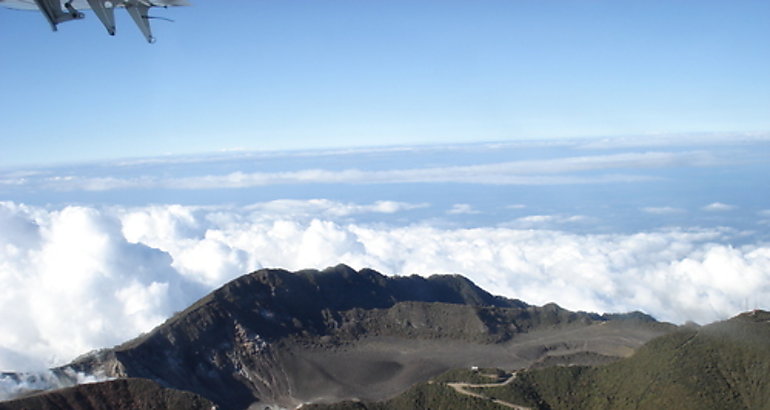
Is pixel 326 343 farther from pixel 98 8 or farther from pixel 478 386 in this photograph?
pixel 98 8

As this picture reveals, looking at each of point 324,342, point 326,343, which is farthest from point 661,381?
point 324,342

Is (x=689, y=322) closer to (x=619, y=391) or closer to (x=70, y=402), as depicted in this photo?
(x=619, y=391)

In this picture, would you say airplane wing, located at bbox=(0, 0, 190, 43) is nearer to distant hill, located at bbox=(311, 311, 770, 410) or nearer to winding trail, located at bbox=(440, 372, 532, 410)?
distant hill, located at bbox=(311, 311, 770, 410)

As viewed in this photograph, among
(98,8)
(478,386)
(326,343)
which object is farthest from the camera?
(326,343)

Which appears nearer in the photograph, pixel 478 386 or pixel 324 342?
pixel 478 386

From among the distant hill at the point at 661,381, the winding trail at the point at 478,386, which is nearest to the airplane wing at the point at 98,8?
the distant hill at the point at 661,381
